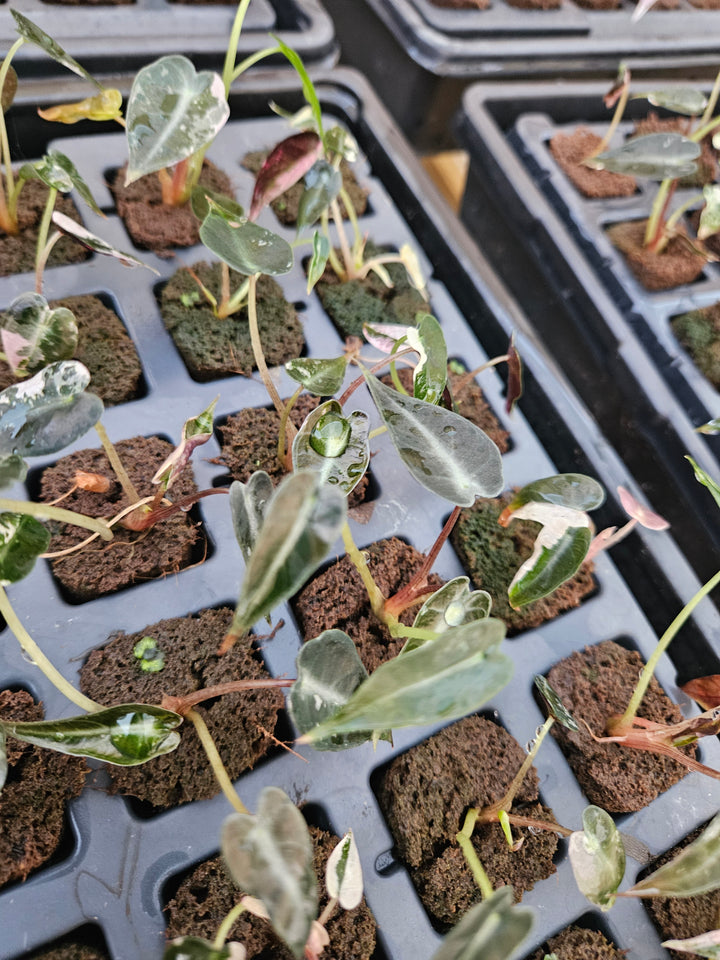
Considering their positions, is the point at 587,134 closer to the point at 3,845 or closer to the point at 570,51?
the point at 570,51

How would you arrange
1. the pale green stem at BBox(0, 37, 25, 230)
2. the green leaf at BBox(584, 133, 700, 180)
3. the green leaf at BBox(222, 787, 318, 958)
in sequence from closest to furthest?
the green leaf at BBox(222, 787, 318, 958) → the pale green stem at BBox(0, 37, 25, 230) → the green leaf at BBox(584, 133, 700, 180)

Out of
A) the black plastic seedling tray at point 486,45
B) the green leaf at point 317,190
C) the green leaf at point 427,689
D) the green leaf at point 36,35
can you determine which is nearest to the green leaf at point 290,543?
the green leaf at point 427,689

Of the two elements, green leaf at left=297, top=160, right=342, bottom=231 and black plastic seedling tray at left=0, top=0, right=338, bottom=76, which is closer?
green leaf at left=297, top=160, right=342, bottom=231

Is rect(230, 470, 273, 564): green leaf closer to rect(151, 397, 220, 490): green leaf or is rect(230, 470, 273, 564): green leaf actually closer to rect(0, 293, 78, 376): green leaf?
rect(151, 397, 220, 490): green leaf

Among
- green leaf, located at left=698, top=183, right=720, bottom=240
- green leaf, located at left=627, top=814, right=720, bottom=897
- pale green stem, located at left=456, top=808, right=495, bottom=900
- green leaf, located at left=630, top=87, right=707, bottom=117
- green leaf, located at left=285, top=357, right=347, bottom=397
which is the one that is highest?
green leaf, located at left=630, top=87, right=707, bottom=117

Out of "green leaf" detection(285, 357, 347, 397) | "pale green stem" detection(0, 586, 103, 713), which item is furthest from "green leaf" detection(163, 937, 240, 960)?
"green leaf" detection(285, 357, 347, 397)

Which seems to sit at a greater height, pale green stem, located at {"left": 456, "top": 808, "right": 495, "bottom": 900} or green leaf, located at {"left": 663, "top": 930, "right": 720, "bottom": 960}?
green leaf, located at {"left": 663, "top": 930, "right": 720, "bottom": 960}
